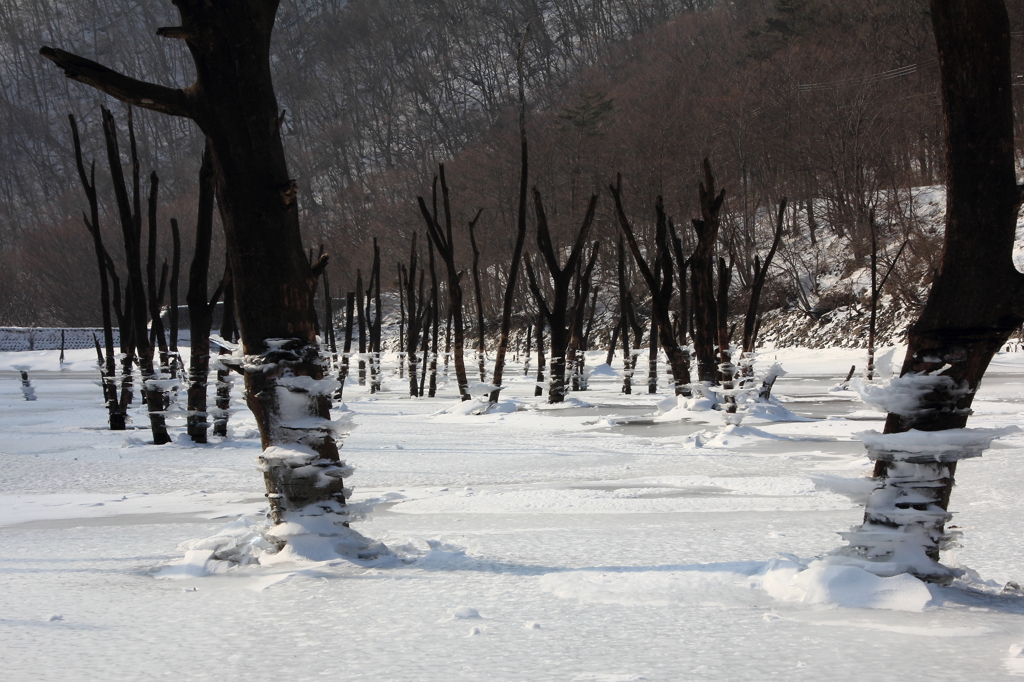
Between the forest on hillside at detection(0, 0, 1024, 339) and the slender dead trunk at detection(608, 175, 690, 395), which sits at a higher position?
the forest on hillside at detection(0, 0, 1024, 339)

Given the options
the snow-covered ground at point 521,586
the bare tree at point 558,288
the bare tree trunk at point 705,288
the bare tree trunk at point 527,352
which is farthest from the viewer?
the bare tree trunk at point 527,352

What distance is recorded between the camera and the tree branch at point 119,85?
3.05m

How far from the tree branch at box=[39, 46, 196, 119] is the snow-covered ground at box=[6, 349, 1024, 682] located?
69.2 inches

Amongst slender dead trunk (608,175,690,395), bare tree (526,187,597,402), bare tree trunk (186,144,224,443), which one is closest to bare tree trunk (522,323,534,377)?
bare tree (526,187,597,402)

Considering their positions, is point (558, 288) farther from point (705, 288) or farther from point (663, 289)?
point (705, 288)

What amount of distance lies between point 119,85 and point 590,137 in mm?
37888

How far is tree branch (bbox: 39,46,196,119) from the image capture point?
3.05 meters

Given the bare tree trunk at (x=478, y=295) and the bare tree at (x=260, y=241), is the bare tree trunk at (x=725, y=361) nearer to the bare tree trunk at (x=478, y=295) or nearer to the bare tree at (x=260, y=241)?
the bare tree trunk at (x=478, y=295)

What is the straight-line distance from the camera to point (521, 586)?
2938 mm

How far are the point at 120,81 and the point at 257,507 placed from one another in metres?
2.75

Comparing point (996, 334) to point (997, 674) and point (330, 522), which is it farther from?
point (330, 522)

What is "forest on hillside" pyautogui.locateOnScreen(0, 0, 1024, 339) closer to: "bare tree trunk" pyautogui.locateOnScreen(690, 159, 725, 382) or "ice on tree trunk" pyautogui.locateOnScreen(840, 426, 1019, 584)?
"bare tree trunk" pyautogui.locateOnScreen(690, 159, 725, 382)

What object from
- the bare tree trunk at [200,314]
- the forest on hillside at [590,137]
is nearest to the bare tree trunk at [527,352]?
the forest on hillside at [590,137]

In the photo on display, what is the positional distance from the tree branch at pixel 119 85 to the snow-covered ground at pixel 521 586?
5.76 feet
